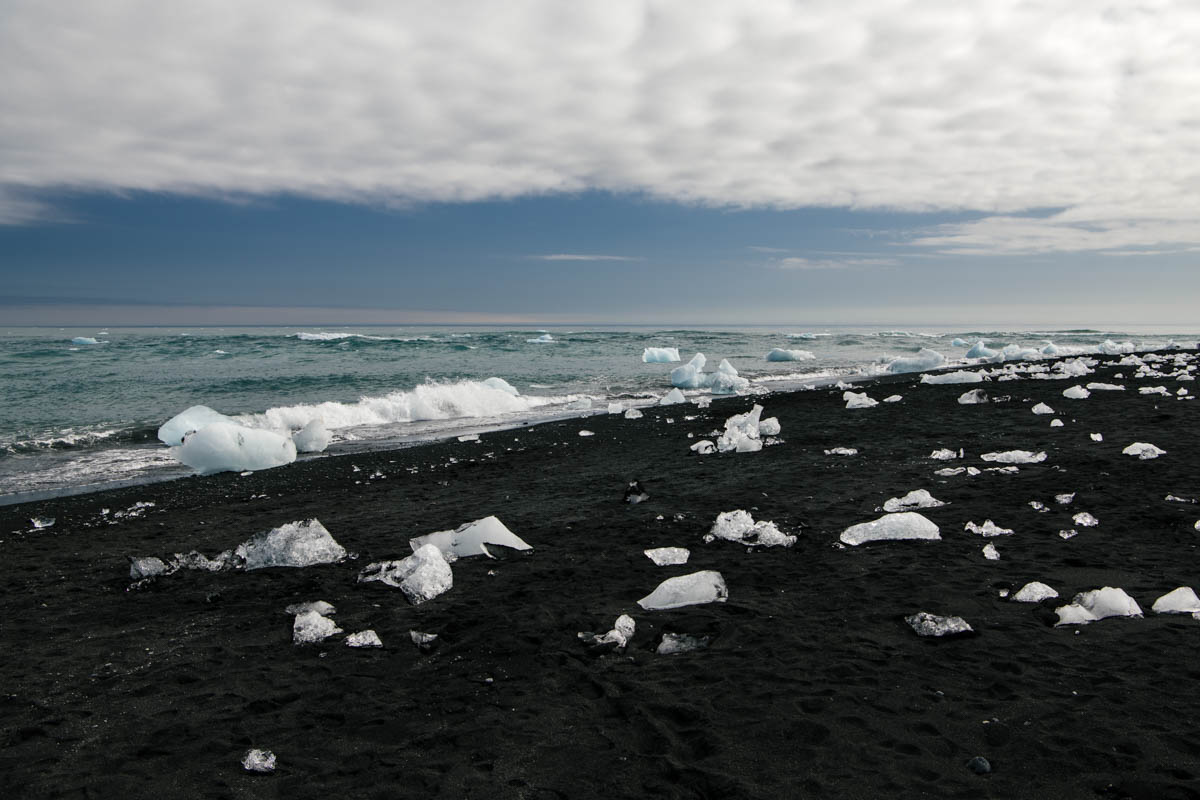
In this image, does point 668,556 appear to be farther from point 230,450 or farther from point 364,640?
point 230,450

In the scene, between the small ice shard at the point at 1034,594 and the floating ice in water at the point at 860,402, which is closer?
the small ice shard at the point at 1034,594

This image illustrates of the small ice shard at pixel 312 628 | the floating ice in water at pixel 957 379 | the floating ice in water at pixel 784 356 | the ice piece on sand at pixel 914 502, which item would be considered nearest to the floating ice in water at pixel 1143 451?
the ice piece on sand at pixel 914 502

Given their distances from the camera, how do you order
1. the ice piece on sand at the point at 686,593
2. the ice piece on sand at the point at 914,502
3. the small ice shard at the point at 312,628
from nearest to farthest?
the small ice shard at the point at 312,628
the ice piece on sand at the point at 686,593
the ice piece on sand at the point at 914,502

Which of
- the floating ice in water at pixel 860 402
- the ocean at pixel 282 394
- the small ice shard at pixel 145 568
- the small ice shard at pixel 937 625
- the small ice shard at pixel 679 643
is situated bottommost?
the ocean at pixel 282 394

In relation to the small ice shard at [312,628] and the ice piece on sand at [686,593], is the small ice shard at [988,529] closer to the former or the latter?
the ice piece on sand at [686,593]

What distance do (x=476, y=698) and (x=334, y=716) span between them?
25.1 inches

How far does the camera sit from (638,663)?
3.43 m

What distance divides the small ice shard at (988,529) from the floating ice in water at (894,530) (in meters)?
0.28

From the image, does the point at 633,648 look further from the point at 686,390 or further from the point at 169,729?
the point at 686,390

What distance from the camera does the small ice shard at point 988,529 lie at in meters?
5.07

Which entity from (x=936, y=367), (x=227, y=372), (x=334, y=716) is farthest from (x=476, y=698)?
(x=227, y=372)

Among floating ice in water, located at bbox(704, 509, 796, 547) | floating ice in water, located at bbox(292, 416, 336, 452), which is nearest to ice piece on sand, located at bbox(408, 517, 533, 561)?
floating ice in water, located at bbox(704, 509, 796, 547)

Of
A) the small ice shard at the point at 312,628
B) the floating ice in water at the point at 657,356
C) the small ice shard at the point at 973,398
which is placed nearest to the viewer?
the small ice shard at the point at 312,628

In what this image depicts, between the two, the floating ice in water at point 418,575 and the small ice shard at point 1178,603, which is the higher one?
the small ice shard at point 1178,603
